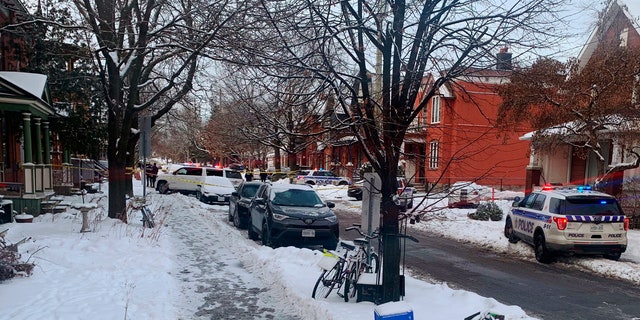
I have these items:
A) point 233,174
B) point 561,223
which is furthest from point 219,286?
point 233,174

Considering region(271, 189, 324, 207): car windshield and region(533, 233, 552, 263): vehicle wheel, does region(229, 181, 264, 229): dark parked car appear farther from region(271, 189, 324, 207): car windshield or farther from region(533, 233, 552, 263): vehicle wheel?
region(533, 233, 552, 263): vehicle wheel

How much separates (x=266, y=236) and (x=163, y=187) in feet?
59.7

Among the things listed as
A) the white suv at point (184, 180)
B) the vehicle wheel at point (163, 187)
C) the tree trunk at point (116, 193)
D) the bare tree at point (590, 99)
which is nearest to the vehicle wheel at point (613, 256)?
the bare tree at point (590, 99)

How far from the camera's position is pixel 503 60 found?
19.9ft

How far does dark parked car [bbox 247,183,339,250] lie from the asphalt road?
7.14ft

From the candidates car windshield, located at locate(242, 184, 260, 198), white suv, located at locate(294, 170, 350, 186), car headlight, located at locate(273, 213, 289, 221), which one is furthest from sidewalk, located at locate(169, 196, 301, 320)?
white suv, located at locate(294, 170, 350, 186)

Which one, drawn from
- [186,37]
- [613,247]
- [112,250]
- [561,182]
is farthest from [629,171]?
[112,250]

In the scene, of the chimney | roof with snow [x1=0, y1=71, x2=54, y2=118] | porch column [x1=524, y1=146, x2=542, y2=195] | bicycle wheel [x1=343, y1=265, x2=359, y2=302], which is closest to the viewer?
the chimney

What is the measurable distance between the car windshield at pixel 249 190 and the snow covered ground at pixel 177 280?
3.53 m

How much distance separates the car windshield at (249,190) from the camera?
15434 millimetres

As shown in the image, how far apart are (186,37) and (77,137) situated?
14.0 metres

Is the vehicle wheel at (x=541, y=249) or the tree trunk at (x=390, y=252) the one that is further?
the vehicle wheel at (x=541, y=249)

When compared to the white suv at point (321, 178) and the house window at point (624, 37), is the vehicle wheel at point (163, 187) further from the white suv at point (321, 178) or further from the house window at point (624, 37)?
the house window at point (624, 37)

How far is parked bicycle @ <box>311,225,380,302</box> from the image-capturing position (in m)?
6.20
